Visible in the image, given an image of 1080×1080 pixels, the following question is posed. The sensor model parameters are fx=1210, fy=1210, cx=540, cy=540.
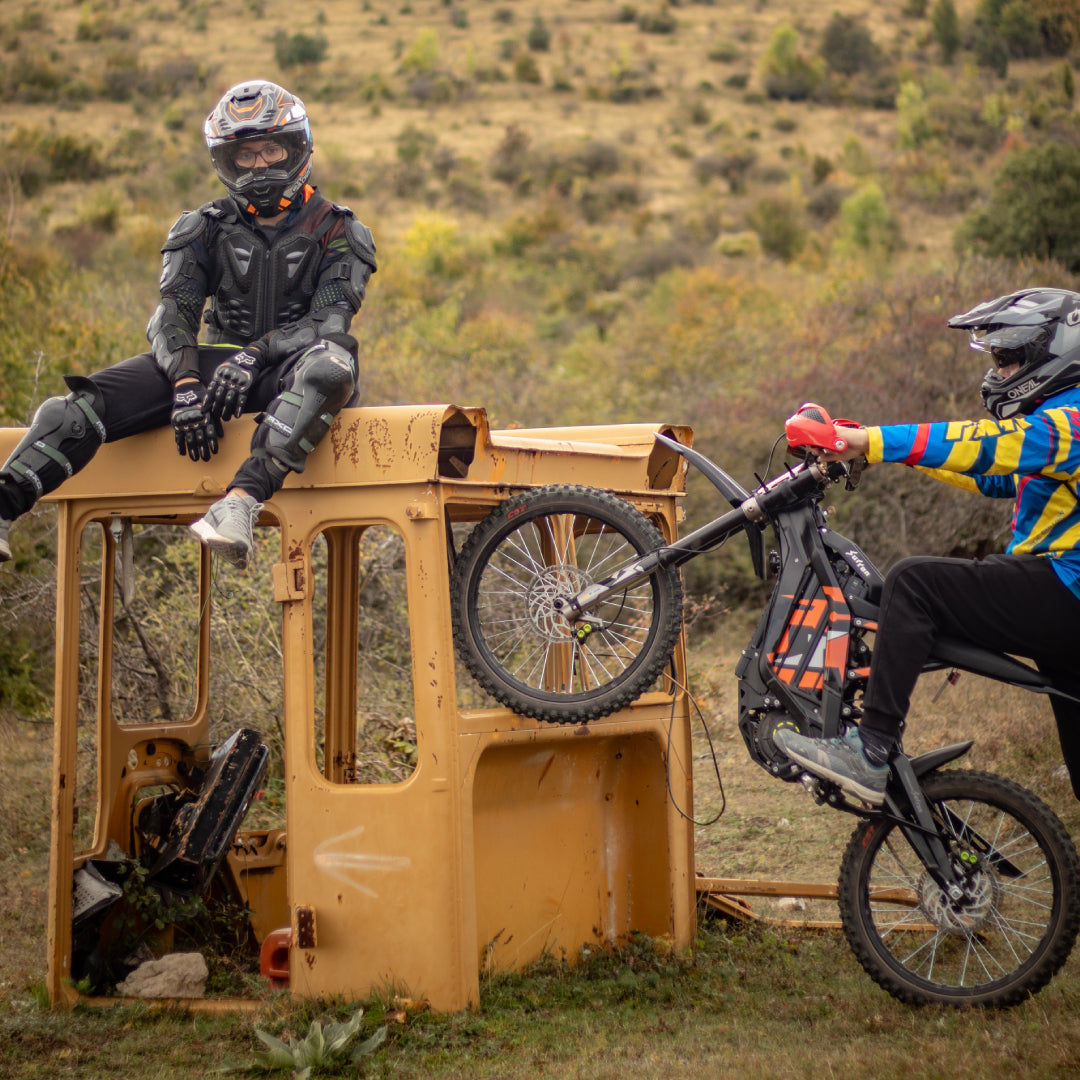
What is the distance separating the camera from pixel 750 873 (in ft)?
22.0

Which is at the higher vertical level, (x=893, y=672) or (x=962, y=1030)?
(x=893, y=672)

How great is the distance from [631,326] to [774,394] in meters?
7.12

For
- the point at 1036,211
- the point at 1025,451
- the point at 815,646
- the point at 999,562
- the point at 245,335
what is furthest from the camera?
the point at 1036,211

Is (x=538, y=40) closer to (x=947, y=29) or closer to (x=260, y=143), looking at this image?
(x=947, y=29)

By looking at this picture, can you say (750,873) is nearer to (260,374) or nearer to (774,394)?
A: (260,374)

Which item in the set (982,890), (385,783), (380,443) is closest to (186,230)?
(380,443)

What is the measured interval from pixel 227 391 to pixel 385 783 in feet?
5.76

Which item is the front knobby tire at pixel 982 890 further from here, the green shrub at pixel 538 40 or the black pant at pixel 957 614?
the green shrub at pixel 538 40

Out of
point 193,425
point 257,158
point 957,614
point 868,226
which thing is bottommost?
point 957,614

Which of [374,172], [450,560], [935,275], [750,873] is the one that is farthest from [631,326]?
[374,172]

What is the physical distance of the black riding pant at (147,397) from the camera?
4.57 m

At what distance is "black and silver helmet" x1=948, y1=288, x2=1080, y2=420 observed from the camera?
417 centimetres

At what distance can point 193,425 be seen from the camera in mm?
4555

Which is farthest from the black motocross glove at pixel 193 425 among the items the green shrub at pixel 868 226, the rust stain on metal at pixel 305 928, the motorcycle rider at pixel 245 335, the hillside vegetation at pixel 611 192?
the green shrub at pixel 868 226
